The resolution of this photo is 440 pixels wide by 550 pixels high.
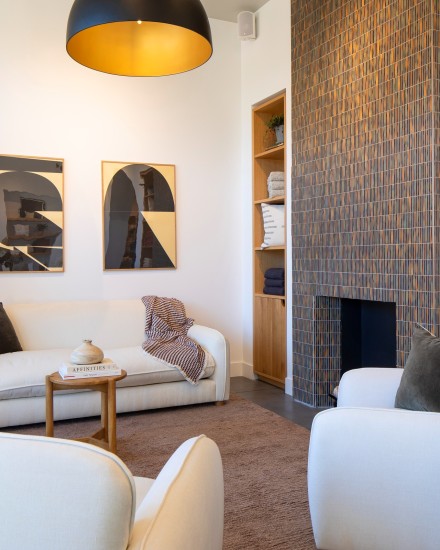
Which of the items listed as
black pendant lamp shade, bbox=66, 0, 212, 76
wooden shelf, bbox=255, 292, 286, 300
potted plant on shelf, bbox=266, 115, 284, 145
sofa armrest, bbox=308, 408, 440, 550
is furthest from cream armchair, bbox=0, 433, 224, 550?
potted plant on shelf, bbox=266, 115, 284, 145

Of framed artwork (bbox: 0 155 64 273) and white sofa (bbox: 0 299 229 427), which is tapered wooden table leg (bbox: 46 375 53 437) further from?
framed artwork (bbox: 0 155 64 273)

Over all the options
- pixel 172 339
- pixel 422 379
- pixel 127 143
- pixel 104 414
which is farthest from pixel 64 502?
pixel 127 143

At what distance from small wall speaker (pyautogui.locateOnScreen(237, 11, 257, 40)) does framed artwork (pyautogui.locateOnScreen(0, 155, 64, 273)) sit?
Answer: 1926 millimetres

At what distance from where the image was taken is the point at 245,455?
3.12m

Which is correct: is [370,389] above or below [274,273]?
below

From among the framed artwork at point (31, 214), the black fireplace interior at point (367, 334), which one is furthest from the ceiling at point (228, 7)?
the black fireplace interior at point (367, 334)

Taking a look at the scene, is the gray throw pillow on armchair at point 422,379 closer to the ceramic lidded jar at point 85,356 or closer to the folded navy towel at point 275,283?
the ceramic lidded jar at point 85,356

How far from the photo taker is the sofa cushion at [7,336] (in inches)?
155

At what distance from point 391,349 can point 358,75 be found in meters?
1.88

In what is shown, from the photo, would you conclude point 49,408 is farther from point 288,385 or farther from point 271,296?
point 271,296

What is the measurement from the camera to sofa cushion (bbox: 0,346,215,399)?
3572 mm

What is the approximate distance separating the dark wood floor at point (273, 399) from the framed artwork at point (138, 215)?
123cm

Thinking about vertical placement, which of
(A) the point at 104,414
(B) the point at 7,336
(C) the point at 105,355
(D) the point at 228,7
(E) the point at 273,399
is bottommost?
(E) the point at 273,399

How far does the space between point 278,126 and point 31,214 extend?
7.10 feet
